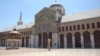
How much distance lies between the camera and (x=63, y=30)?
124 ft

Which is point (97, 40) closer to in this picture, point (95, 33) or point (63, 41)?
point (95, 33)

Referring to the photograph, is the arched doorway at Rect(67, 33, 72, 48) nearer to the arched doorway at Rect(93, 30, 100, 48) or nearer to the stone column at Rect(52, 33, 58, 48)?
the stone column at Rect(52, 33, 58, 48)

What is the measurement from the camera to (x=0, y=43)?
60.5m

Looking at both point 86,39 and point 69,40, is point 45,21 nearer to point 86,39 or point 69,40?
point 69,40

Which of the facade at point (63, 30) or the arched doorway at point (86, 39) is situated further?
the arched doorway at point (86, 39)

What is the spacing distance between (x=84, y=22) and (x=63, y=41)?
8.77 metres

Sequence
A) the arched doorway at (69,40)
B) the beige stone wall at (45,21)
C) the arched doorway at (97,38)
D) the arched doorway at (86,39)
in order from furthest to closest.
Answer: the beige stone wall at (45,21), the arched doorway at (69,40), the arched doorway at (86,39), the arched doorway at (97,38)

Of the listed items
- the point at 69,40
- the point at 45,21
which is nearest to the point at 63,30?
the point at 69,40

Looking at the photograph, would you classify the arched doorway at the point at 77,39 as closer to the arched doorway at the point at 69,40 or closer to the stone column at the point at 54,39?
the arched doorway at the point at 69,40

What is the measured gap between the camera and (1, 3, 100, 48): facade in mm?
32500

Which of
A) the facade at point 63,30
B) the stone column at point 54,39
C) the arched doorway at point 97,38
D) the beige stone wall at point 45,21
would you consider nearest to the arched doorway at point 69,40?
the facade at point 63,30

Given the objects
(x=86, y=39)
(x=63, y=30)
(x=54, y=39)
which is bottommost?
(x=54, y=39)

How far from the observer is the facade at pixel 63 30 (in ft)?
107

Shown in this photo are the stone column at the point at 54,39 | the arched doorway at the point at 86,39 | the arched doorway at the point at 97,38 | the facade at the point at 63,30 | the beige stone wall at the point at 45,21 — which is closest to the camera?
the arched doorway at the point at 97,38
